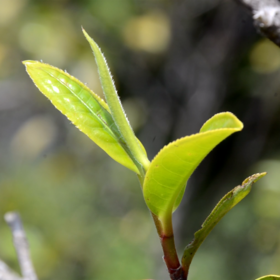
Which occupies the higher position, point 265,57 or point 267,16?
point 267,16

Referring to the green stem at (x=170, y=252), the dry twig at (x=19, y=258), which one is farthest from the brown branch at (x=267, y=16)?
the dry twig at (x=19, y=258)

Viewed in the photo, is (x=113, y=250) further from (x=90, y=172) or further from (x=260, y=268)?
(x=260, y=268)

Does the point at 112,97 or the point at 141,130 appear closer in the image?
the point at 112,97

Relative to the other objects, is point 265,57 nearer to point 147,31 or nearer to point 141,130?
point 147,31

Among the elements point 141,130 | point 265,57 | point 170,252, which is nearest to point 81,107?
point 170,252

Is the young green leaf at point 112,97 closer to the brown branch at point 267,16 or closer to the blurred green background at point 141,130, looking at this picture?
the brown branch at point 267,16

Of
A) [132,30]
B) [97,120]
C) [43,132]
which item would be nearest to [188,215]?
[43,132]
